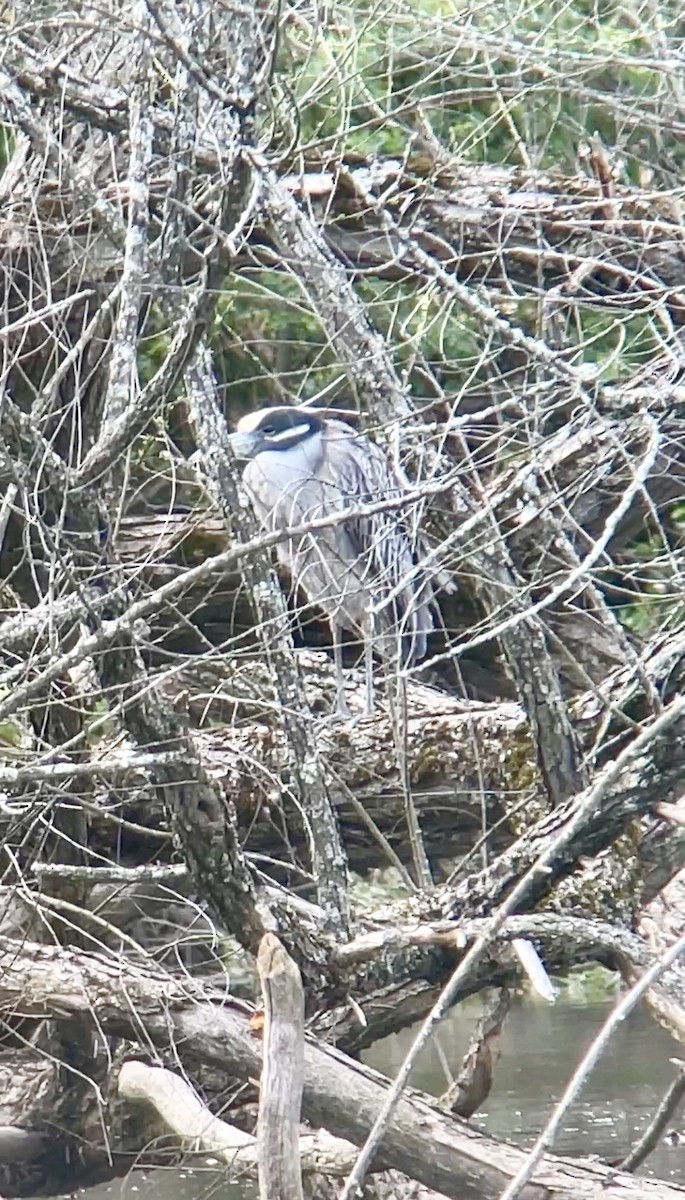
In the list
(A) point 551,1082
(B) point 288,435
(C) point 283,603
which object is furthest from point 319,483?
(A) point 551,1082

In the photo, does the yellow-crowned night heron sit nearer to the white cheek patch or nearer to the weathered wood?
the white cheek patch

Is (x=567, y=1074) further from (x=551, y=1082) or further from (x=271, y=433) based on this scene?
(x=271, y=433)

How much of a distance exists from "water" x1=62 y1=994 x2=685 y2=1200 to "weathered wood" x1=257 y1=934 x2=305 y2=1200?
132 cm

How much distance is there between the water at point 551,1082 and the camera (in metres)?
5.04

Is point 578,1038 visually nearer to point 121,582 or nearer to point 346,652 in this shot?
point 346,652

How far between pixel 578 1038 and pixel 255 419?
12.0 feet

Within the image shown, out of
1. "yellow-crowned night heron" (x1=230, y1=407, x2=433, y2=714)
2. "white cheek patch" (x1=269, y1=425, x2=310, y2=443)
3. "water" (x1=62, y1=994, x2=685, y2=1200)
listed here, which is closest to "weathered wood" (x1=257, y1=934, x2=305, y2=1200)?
"water" (x1=62, y1=994, x2=685, y2=1200)

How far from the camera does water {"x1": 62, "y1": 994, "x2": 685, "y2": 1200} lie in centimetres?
504

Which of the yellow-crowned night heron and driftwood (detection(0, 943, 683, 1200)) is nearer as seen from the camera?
driftwood (detection(0, 943, 683, 1200))

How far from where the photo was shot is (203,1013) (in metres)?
3.90

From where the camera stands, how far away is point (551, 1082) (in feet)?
20.6

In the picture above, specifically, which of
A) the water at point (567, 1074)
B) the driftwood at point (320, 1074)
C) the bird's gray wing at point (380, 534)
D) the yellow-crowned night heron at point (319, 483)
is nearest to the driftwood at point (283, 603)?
the driftwood at point (320, 1074)

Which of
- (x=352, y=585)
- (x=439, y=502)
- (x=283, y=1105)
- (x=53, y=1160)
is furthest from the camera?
(x=352, y=585)

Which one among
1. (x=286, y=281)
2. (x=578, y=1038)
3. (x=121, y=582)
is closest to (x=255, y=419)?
(x=286, y=281)
